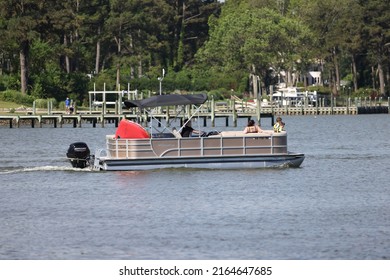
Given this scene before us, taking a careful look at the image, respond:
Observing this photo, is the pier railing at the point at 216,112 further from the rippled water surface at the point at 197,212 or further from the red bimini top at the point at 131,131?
the red bimini top at the point at 131,131

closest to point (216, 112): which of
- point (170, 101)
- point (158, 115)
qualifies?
point (158, 115)

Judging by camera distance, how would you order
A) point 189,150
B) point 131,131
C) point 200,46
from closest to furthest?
point 189,150, point 131,131, point 200,46

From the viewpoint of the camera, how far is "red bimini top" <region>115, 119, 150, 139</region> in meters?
46.4

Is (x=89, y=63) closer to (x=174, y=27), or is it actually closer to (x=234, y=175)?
(x=174, y=27)

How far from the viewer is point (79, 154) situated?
49.0 m

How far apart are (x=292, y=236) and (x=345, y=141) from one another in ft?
153

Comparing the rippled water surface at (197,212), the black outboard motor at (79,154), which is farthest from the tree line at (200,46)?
the black outboard motor at (79,154)

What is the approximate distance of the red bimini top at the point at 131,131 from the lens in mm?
46375

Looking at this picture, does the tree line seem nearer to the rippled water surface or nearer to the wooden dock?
the wooden dock

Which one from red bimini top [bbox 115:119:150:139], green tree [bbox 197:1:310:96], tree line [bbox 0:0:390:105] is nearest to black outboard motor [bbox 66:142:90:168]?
red bimini top [bbox 115:119:150:139]

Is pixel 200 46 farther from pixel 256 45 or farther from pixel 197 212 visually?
pixel 197 212

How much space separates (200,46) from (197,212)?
142 m

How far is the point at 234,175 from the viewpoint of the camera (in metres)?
46.9

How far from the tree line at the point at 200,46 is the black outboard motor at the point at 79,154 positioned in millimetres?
69237
